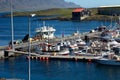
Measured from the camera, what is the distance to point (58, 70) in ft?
125

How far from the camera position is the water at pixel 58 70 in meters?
35.2

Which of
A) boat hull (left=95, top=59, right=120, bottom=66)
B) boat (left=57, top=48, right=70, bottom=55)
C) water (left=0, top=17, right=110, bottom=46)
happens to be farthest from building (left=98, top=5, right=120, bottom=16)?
boat hull (left=95, top=59, right=120, bottom=66)

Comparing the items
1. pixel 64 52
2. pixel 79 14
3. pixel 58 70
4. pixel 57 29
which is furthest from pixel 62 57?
pixel 79 14

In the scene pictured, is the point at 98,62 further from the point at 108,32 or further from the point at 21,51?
the point at 108,32

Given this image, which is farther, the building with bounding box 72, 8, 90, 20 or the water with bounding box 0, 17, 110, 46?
the building with bounding box 72, 8, 90, 20

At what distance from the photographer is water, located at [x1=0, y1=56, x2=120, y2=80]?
3525cm

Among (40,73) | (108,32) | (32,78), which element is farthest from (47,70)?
(108,32)

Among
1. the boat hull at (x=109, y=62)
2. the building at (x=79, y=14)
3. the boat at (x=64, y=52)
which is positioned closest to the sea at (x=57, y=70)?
the boat hull at (x=109, y=62)

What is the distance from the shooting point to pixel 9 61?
43156 mm

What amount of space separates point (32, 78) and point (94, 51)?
35.0 ft

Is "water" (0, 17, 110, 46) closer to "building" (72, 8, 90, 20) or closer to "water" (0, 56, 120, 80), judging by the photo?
"building" (72, 8, 90, 20)

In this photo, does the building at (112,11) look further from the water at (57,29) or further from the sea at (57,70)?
the sea at (57,70)

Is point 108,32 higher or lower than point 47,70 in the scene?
higher

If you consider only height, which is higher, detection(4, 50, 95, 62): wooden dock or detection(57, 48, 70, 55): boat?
detection(57, 48, 70, 55): boat
